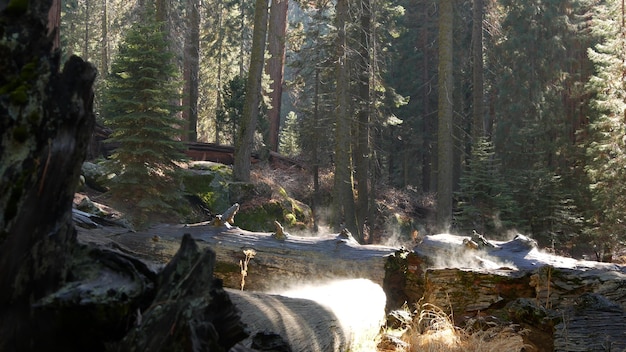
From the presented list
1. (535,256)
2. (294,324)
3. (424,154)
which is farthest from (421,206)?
(294,324)

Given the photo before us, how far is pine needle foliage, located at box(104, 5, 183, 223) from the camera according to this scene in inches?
443

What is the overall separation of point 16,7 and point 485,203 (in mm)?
19024

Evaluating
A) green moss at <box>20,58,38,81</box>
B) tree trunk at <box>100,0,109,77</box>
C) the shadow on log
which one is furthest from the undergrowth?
tree trunk at <box>100,0,109,77</box>

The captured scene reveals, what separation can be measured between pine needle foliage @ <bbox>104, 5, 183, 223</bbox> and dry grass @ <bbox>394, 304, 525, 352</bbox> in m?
6.52

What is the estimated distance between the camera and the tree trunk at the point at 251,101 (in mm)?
16234

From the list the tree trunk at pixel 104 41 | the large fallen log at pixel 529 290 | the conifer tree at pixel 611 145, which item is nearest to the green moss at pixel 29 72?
the large fallen log at pixel 529 290

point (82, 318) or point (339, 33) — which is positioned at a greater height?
point (339, 33)

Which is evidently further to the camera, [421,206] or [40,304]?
[421,206]

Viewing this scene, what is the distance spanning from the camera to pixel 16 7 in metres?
2.24

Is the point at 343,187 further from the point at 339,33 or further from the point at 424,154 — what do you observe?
the point at 424,154

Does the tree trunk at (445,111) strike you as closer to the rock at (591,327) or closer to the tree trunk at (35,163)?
the rock at (591,327)

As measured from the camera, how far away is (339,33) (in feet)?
56.8

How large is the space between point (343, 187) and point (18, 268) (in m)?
15.1

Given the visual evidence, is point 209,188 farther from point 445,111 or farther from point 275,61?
point 275,61
